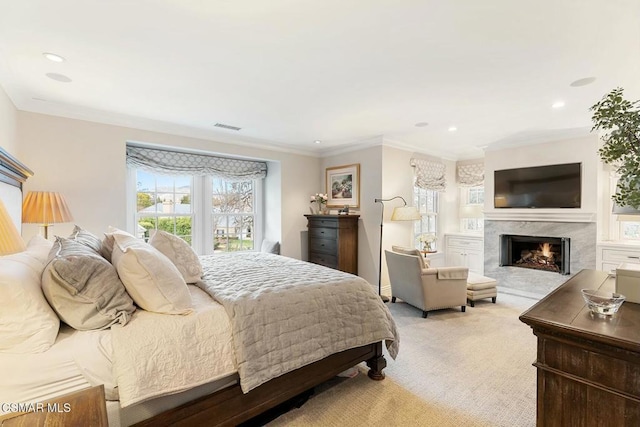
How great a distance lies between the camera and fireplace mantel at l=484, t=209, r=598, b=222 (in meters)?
4.14

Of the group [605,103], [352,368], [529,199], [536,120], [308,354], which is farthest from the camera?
[529,199]

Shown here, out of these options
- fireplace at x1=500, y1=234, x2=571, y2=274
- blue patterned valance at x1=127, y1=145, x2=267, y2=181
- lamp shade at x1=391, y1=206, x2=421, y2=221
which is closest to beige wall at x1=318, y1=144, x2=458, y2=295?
lamp shade at x1=391, y1=206, x2=421, y2=221

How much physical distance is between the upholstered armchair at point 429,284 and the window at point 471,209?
2.63m

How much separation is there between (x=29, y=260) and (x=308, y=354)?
5.22ft

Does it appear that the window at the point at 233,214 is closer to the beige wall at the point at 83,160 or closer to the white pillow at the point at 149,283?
the beige wall at the point at 83,160

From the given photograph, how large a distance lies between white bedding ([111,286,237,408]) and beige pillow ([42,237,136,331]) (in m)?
0.09

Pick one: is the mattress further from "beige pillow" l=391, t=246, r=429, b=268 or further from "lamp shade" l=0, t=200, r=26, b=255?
"beige pillow" l=391, t=246, r=429, b=268

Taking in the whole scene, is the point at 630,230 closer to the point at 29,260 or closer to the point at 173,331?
the point at 173,331

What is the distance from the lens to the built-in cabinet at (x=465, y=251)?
18.0 ft

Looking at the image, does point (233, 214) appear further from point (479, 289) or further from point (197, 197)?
point (479, 289)

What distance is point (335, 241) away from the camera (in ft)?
15.6

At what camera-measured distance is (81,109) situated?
10.8ft

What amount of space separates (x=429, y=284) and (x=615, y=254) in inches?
103

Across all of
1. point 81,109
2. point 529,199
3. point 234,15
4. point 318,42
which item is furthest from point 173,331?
point 529,199
